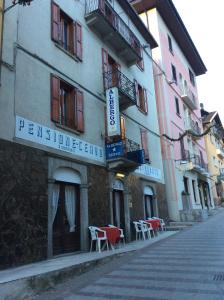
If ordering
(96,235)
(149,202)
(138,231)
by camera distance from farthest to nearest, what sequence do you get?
(149,202), (138,231), (96,235)

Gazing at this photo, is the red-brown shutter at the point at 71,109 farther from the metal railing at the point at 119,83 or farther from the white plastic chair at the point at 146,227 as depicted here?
the white plastic chair at the point at 146,227

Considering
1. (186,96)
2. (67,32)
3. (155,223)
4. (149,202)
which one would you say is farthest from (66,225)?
(186,96)

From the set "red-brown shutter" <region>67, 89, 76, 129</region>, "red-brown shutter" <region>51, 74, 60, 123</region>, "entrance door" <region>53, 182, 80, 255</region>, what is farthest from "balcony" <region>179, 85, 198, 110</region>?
"entrance door" <region>53, 182, 80, 255</region>

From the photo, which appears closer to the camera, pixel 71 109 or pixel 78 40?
pixel 71 109

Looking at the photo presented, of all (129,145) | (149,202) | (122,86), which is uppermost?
(122,86)

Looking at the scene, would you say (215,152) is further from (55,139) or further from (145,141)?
(55,139)

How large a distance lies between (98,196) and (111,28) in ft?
26.1

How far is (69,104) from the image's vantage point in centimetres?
1291

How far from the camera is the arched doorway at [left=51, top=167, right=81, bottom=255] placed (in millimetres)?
10843

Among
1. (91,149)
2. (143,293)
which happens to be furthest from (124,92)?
(143,293)

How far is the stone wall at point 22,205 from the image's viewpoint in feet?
28.4

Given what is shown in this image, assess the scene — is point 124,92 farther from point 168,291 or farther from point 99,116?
point 168,291

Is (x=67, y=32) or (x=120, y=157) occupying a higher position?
(x=67, y=32)

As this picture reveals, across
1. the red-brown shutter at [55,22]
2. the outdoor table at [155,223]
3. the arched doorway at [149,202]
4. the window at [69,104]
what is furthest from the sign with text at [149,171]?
the red-brown shutter at [55,22]
